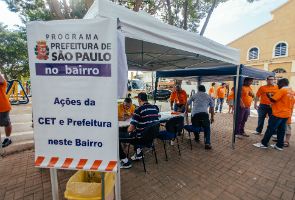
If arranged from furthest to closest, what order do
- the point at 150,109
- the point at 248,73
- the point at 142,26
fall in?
the point at 248,73 < the point at 150,109 < the point at 142,26

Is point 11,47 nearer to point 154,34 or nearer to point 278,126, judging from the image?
point 154,34

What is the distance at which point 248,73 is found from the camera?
388 centimetres

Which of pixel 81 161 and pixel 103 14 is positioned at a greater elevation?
pixel 103 14

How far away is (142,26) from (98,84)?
1074mm

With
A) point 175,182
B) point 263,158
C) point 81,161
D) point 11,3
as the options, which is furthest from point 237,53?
point 11,3

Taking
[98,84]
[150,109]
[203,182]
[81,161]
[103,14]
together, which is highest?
[103,14]

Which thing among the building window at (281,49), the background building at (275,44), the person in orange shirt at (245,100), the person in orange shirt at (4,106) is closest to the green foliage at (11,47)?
the person in orange shirt at (4,106)

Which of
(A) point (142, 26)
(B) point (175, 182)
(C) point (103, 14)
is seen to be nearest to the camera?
(C) point (103, 14)

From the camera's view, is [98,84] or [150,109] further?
[150,109]

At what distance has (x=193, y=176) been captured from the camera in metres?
2.63

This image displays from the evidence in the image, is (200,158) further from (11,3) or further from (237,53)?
(11,3)

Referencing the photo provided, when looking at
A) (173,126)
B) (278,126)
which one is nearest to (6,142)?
(173,126)

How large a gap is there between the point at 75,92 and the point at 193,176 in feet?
7.97

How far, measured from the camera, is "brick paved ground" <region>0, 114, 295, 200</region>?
2.21 m
